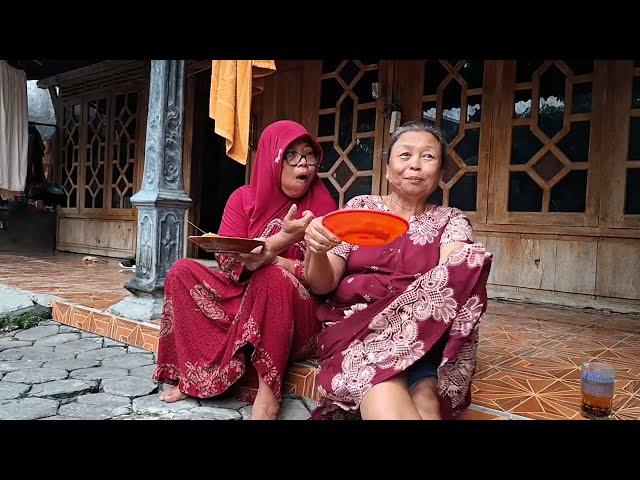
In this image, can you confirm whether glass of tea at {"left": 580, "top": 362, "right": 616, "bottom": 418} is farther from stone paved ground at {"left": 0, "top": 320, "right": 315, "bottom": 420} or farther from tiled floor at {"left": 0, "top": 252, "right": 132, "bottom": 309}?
tiled floor at {"left": 0, "top": 252, "right": 132, "bottom": 309}

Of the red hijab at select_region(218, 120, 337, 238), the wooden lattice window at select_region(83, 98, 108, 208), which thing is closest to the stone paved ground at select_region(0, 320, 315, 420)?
the red hijab at select_region(218, 120, 337, 238)

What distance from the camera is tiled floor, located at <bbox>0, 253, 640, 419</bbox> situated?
6.68ft

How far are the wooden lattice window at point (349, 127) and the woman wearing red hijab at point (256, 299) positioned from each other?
3.14m

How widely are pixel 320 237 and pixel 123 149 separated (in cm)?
737

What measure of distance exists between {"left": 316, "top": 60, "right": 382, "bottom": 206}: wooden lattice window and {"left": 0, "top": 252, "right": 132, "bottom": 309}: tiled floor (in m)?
2.71

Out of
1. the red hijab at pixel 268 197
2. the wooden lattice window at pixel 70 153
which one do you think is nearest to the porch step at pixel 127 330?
the red hijab at pixel 268 197

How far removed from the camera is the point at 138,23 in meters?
2.40

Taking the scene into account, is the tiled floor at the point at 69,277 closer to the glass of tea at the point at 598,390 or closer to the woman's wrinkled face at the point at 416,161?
the woman's wrinkled face at the point at 416,161

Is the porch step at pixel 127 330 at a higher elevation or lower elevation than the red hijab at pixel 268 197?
lower

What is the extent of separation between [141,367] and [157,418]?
2.62 ft

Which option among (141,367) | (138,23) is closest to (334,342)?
(141,367)

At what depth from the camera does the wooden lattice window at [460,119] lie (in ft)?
16.0

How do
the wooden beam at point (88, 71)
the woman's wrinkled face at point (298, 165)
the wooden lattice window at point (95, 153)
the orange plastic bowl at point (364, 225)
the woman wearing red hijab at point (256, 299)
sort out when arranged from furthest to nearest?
the wooden lattice window at point (95, 153), the wooden beam at point (88, 71), the woman's wrinkled face at point (298, 165), the woman wearing red hijab at point (256, 299), the orange plastic bowl at point (364, 225)
